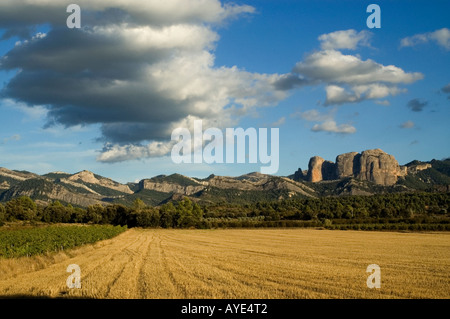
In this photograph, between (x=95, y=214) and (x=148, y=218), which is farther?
(x=95, y=214)

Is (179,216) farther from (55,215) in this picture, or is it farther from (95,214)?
(55,215)

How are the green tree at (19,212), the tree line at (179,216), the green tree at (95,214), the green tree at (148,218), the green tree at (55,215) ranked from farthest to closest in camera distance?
the green tree at (55,215)
the green tree at (19,212)
the green tree at (95,214)
the green tree at (148,218)
the tree line at (179,216)

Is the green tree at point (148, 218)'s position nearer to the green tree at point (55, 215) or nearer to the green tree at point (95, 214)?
the green tree at point (95, 214)

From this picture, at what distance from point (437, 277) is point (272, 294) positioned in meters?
11.9

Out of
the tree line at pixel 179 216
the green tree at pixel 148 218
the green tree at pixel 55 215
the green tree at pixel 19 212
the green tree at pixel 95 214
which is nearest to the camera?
the tree line at pixel 179 216

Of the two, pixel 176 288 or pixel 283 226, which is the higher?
pixel 176 288

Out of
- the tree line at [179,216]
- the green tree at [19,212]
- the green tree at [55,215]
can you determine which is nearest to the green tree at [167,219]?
the tree line at [179,216]

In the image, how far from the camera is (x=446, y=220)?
105m

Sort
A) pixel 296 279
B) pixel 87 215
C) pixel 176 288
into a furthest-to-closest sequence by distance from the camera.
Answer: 1. pixel 87 215
2. pixel 296 279
3. pixel 176 288

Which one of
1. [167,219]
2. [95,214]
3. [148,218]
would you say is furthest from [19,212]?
[167,219]
